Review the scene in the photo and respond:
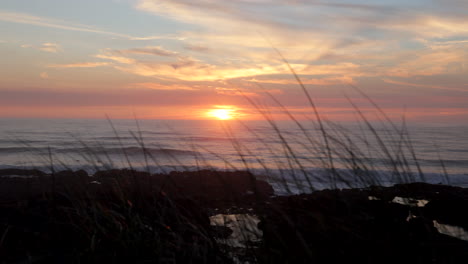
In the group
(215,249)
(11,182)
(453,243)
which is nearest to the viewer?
(453,243)

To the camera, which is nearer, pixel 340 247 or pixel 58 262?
pixel 340 247

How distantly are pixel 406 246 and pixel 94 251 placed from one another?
202cm

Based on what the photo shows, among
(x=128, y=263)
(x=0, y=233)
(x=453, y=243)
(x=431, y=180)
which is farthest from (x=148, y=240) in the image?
(x=431, y=180)

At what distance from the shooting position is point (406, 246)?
2326mm

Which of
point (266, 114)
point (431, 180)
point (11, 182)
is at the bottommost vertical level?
point (431, 180)

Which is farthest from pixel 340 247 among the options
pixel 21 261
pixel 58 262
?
pixel 21 261

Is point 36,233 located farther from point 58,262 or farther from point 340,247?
point 340,247

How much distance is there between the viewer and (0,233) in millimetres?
3389

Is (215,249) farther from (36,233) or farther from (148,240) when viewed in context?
(36,233)

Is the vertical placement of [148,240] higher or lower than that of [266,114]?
lower

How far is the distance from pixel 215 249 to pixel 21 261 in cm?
138

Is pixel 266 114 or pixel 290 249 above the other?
pixel 266 114

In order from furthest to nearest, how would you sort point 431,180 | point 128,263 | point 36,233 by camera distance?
1. point 431,180
2. point 36,233
3. point 128,263

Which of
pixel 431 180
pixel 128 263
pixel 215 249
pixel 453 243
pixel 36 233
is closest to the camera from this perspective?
pixel 453 243
